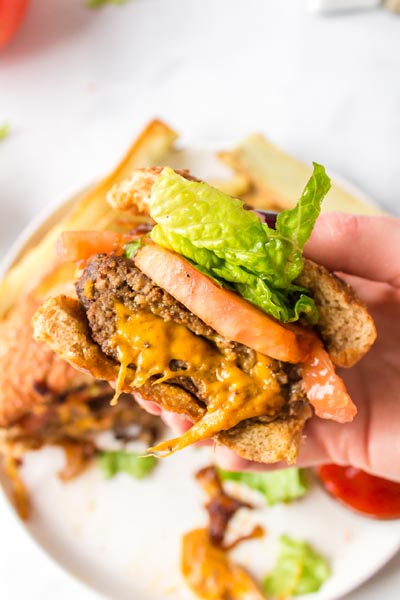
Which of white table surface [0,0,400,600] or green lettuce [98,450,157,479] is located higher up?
white table surface [0,0,400,600]

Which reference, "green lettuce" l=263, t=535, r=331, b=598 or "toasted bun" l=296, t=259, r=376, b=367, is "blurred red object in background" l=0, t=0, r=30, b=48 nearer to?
"toasted bun" l=296, t=259, r=376, b=367

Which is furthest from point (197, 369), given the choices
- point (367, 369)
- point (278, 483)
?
point (278, 483)

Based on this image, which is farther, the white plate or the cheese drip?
the white plate

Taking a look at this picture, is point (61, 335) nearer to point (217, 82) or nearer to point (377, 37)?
point (217, 82)

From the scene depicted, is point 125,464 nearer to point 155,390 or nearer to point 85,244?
point 155,390

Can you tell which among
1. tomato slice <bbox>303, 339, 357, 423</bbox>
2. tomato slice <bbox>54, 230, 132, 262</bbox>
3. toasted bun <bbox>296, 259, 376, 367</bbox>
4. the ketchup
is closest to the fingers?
toasted bun <bbox>296, 259, 376, 367</bbox>

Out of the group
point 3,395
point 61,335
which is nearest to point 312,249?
point 61,335

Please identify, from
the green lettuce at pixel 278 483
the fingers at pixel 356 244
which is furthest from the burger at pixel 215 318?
the green lettuce at pixel 278 483

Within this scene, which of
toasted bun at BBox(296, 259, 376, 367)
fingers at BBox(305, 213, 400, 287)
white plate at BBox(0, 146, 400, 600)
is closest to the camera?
toasted bun at BBox(296, 259, 376, 367)
